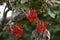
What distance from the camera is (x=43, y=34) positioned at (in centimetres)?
172

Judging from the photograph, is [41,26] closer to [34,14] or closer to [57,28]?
[34,14]

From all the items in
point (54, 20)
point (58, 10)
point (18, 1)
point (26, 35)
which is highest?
point (18, 1)

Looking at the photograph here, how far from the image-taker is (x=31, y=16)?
1635 mm

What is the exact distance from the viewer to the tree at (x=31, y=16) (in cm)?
168

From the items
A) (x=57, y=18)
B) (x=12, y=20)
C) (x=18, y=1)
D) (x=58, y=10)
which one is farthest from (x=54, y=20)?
(x=18, y=1)

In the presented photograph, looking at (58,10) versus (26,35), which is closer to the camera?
(58,10)

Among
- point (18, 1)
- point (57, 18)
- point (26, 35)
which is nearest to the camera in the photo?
point (18, 1)

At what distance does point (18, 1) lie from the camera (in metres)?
1.80

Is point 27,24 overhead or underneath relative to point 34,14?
underneath

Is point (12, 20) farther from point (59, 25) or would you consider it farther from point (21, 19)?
point (59, 25)

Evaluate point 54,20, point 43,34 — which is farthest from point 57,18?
point 43,34

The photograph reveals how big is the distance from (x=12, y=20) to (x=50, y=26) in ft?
1.50

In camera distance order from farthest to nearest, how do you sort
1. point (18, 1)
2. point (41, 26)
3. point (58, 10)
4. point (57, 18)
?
1. point (57, 18)
2. point (58, 10)
3. point (18, 1)
4. point (41, 26)

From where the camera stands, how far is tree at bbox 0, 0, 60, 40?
5.52 feet
